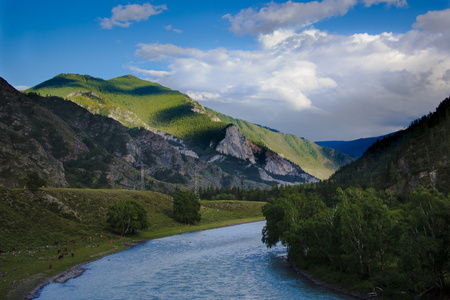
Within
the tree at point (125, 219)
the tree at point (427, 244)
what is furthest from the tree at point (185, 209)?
the tree at point (427, 244)

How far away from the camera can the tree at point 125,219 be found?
133m

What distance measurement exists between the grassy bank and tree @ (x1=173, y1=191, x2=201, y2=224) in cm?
437

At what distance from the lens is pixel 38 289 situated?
66188 millimetres

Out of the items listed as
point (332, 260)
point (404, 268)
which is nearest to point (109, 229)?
point (332, 260)

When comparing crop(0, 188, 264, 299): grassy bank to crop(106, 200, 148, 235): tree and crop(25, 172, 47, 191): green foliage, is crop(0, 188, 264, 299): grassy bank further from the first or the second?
crop(106, 200, 148, 235): tree

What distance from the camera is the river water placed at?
62.6 meters

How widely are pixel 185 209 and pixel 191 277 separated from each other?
104m

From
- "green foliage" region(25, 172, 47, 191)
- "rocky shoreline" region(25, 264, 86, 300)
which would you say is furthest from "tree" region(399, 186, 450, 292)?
"green foliage" region(25, 172, 47, 191)

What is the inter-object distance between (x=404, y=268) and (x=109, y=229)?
111103mm

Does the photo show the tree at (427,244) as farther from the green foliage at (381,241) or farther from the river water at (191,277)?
the river water at (191,277)

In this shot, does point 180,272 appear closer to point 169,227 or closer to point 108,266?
point 108,266

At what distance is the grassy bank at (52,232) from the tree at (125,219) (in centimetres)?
381

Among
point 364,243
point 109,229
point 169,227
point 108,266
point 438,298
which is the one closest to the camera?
point 438,298

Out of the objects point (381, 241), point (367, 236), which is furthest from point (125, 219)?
point (381, 241)
